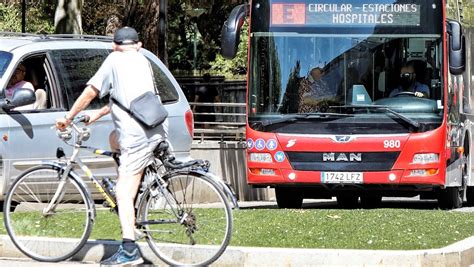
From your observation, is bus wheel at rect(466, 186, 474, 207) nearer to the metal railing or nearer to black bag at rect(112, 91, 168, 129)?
the metal railing

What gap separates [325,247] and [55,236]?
85.8 inches

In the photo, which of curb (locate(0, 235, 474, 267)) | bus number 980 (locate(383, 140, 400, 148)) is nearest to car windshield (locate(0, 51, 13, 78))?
curb (locate(0, 235, 474, 267))

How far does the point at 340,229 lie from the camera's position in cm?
1126

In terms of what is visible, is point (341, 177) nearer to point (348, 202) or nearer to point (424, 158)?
point (424, 158)

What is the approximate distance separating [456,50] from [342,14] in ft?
5.13

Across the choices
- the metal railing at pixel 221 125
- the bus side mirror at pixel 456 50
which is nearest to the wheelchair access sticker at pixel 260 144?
the bus side mirror at pixel 456 50

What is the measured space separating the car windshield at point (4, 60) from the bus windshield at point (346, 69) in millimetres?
4207

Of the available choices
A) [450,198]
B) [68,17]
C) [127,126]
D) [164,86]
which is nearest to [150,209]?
[127,126]

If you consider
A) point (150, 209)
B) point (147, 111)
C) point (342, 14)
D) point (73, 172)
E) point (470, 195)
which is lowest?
point (470, 195)

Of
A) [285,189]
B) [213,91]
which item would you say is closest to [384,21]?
[285,189]

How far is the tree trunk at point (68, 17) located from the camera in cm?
2552

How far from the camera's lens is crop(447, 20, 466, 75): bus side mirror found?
52.7 ft

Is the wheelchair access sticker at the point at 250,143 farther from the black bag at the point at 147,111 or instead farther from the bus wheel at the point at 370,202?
the black bag at the point at 147,111

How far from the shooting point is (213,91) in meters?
31.1
